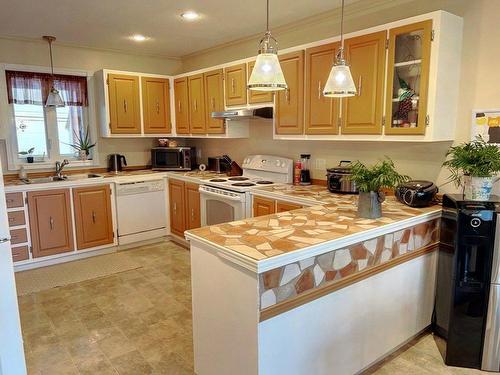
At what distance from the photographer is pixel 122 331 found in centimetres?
273

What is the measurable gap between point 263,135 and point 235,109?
48 cm

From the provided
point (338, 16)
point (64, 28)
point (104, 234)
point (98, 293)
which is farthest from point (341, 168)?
point (64, 28)

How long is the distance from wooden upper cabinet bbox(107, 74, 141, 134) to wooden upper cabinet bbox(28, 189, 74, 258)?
3.66ft

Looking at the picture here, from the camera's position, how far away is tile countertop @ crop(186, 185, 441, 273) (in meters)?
1.66

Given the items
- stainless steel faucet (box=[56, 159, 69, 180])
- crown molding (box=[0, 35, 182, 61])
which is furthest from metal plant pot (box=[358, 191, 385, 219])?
crown molding (box=[0, 35, 182, 61])

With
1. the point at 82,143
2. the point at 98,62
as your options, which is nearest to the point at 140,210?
the point at 82,143

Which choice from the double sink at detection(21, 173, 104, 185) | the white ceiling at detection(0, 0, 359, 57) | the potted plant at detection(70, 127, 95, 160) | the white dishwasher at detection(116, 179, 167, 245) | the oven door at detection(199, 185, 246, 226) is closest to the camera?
the white ceiling at detection(0, 0, 359, 57)

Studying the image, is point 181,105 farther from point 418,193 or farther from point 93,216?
point 418,193

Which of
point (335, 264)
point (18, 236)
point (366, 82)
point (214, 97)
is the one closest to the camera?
point (335, 264)

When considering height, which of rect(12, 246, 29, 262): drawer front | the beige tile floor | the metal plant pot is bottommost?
the beige tile floor

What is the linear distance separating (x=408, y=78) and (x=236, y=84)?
75.6 inches

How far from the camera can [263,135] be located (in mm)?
4297

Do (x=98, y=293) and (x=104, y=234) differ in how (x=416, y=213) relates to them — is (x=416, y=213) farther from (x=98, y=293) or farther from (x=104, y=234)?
(x=104, y=234)

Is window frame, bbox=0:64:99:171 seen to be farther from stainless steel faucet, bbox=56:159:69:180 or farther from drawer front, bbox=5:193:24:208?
drawer front, bbox=5:193:24:208
